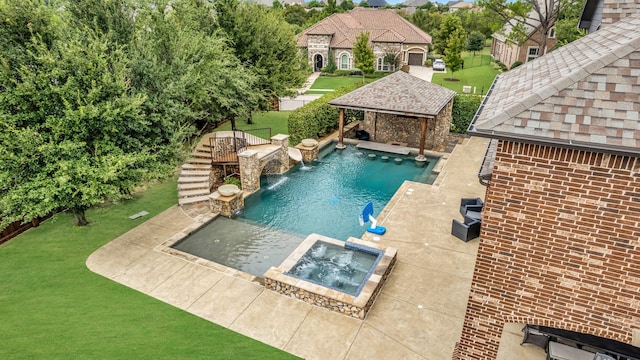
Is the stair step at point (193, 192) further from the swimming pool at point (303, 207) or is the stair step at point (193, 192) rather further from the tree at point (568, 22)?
the tree at point (568, 22)

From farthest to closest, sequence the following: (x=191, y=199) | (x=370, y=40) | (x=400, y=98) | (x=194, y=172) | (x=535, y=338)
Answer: (x=370, y=40), (x=400, y=98), (x=194, y=172), (x=191, y=199), (x=535, y=338)

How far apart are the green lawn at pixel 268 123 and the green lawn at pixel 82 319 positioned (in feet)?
47.9

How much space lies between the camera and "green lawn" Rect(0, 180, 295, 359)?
8797mm

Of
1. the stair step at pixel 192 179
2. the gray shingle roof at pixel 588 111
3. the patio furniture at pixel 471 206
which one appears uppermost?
the gray shingle roof at pixel 588 111

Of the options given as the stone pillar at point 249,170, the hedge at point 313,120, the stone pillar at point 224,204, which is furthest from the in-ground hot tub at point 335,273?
the hedge at point 313,120

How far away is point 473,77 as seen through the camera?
4762 centimetres

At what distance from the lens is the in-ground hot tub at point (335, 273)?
10.3 m

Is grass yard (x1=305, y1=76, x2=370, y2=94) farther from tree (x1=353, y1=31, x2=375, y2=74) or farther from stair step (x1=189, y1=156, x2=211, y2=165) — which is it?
stair step (x1=189, y1=156, x2=211, y2=165)

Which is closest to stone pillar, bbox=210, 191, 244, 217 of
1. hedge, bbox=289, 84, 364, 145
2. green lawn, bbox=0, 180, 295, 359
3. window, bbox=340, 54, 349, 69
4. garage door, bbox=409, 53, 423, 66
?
green lawn, bbox=0, 180, 295, 359

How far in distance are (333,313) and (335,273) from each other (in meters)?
1.76

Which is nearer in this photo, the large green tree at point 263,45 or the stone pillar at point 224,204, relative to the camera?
the stone pillar at point 224,204

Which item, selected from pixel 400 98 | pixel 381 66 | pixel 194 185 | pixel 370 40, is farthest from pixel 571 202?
pixel 370 40

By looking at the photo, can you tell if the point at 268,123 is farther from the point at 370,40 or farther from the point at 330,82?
the point at 370,40

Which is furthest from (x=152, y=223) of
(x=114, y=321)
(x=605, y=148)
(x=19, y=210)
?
(x=605, y=148)
